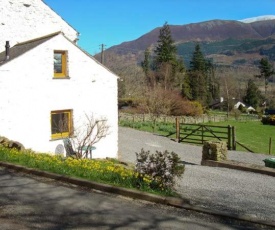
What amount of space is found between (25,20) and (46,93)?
5.51 metres

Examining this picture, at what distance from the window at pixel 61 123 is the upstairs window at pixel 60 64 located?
1.65 m

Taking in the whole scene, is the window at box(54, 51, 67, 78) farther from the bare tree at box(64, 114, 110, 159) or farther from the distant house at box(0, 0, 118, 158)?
the bare tree at box(64, 114, 110, 159)

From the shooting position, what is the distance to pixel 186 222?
568cm

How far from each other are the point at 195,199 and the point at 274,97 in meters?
94.8

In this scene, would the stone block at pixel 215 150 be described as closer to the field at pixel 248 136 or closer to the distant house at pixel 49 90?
the distant house at pixel 49 90

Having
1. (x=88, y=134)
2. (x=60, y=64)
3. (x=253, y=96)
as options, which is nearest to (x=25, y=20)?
(x=60, y=64)

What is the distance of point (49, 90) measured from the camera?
1502 cm

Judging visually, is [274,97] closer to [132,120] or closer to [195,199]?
[132,120]

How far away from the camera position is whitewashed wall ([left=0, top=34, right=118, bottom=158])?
13906 mm

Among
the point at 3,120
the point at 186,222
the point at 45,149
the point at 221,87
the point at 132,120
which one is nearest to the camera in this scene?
the point at 186,222

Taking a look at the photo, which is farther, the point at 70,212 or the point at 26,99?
the point at 26,99

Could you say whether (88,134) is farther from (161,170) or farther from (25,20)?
(161,170)

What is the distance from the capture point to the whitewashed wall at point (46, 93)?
13.9m

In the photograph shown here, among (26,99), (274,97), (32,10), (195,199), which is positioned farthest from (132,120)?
(274,97)
